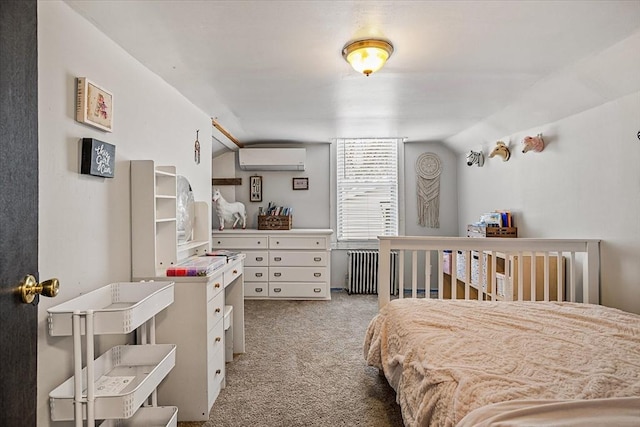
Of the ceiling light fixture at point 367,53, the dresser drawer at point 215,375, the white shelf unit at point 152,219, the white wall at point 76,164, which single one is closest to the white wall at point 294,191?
the white shelf unit at point 152,219

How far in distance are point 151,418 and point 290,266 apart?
3178 mm

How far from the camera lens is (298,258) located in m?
5.04

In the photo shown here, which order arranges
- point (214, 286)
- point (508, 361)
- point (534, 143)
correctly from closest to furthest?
point (508, 361)
point (214, 286)
point (534, 143)

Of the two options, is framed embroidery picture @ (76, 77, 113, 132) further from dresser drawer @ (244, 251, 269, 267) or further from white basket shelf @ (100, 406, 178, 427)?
dresser drawer @ (244, 251, 269, 267)

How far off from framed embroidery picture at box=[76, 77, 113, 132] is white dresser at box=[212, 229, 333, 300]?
3.15 metres

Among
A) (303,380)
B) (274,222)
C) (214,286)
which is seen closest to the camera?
(214,286)

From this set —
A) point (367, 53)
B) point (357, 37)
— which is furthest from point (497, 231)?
point (357, 37)

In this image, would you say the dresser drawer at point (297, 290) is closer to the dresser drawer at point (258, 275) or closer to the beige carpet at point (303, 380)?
the dresser drawer at point (258, 275)

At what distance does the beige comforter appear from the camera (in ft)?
4.37

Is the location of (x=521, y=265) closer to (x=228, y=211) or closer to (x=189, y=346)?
(x=189, y=346)

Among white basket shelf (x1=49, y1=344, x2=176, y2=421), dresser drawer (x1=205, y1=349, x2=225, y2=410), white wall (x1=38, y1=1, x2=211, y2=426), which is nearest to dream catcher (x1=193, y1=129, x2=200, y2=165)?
white wall (x1=38, y1=1, x2=211, y2=426)

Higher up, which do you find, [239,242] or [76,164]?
[76,164]

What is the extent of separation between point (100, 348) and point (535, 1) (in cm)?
269

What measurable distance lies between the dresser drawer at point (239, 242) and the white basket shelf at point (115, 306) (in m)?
2.91
